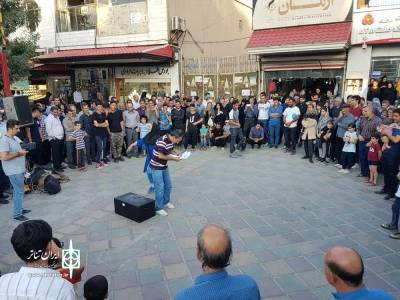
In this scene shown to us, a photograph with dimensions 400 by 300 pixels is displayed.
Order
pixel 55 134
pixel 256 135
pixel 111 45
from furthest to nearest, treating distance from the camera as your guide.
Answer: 1. pixel 111 45
2. pixel 256 135
3. pixel 55 134

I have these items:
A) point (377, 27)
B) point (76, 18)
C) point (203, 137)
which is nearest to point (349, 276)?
point (203, 137)

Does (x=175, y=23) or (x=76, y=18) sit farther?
(x=76, y=18)

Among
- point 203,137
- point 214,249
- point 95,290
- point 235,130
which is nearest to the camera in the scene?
point 214,249

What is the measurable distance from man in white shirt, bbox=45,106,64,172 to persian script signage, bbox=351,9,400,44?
1143 centimetres

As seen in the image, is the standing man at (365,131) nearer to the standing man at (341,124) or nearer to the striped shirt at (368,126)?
the striped shirt at (368,126)

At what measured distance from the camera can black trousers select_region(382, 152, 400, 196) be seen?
6.66 meters

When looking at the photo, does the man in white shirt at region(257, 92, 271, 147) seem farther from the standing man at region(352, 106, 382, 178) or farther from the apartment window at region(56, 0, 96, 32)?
the apartment window at region(56, 0, 96, 32)

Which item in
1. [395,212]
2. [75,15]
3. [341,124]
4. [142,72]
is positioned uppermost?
[75,15]

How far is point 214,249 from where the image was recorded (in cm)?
196

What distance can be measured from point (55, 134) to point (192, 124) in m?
4.74

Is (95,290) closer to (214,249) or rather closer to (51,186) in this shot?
(214,249)

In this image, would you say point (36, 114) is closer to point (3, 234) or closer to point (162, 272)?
point (3, 234)

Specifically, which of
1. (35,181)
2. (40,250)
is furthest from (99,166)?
(40,250)

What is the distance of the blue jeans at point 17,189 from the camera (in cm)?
569
